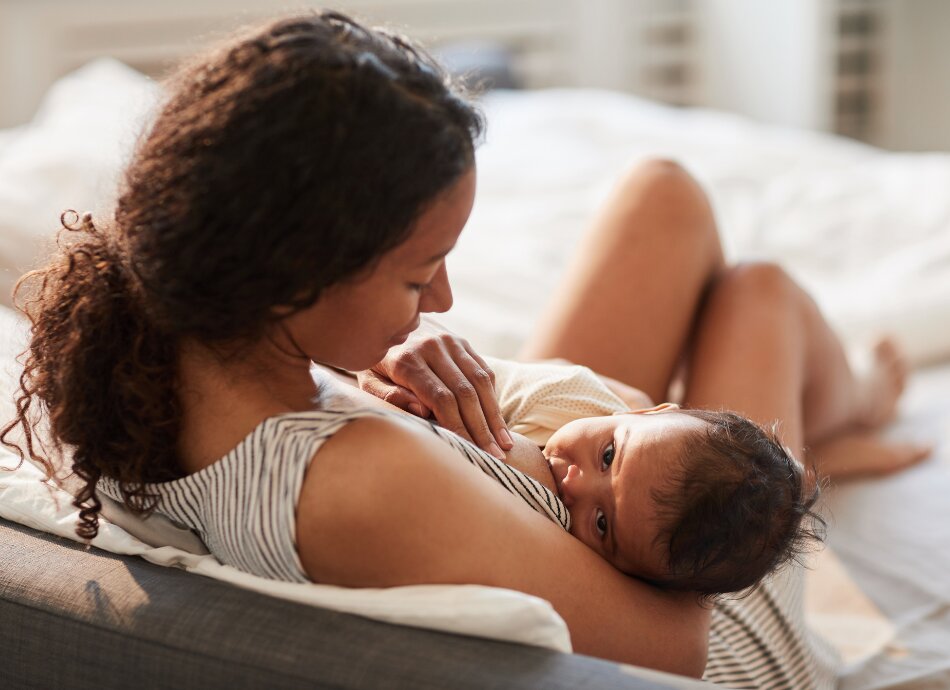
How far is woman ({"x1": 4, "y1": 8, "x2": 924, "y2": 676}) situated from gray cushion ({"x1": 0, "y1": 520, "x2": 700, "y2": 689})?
0.17 feet

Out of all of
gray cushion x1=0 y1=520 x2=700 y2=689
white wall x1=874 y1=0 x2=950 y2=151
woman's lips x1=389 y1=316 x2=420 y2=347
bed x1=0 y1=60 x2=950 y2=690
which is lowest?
white wall x1=874 y1=0 x2=950 y2=151

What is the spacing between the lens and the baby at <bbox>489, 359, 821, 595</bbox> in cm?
98

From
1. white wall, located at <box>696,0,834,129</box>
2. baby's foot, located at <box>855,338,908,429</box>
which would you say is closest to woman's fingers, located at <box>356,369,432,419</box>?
baby's foot, located at <box>855,338,908,429</box>

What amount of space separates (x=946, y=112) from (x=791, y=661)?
12.3 ft

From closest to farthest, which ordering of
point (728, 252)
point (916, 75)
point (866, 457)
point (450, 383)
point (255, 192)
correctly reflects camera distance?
1. point (255, 192)
2. point (450, 383)
3. point (866, 457)
4. point (728, 252)
5. point (916, 75)

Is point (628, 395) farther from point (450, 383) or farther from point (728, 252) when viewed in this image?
point (728, 252)

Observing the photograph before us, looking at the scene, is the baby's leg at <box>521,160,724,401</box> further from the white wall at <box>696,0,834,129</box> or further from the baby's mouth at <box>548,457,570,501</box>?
the white wall at <box>696,0,834,129</box>

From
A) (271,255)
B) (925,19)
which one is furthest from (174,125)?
(925,19)

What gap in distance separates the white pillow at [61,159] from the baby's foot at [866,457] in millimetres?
1164

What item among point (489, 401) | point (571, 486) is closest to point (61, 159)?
point (489, 401)

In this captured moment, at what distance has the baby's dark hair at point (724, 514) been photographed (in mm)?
974

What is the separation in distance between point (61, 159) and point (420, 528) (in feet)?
4.66

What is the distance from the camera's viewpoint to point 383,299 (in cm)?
84

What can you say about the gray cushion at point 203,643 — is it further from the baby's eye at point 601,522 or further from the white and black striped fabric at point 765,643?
the white and black striped fabric at point 765,643
